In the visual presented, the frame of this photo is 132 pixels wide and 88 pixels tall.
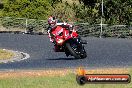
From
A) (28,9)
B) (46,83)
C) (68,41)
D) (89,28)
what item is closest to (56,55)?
(68,41)

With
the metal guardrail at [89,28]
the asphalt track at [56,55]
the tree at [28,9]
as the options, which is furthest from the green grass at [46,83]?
the tree at [28,9]

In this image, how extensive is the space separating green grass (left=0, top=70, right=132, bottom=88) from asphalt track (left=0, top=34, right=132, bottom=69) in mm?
4373

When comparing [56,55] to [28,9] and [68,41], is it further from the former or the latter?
[28,9]

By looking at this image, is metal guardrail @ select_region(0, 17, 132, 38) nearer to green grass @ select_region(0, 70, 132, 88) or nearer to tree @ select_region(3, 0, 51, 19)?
tree @ select_region(3, 0, 51, 19)

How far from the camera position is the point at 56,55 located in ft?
75.5

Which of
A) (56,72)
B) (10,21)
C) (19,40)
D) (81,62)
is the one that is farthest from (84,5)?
(56,72)

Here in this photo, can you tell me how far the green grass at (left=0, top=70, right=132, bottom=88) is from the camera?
36.3ft

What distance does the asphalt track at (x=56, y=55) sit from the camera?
17.9 m

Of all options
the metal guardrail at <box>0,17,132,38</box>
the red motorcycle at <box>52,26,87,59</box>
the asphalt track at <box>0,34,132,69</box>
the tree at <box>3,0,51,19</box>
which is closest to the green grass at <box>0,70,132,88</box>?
the asphalt track at <box>0,34,132,69</box>

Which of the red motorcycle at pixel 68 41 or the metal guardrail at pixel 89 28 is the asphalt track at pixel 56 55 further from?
the metal guardrail at pixel 89 28

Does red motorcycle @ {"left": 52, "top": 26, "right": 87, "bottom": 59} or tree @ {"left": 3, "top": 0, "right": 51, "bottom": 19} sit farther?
tree @ {"left": 3, "top": 0, "right": 51, "bottom": 19}

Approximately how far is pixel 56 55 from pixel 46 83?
447 inches

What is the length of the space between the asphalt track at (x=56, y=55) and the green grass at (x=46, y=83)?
4.37 meters

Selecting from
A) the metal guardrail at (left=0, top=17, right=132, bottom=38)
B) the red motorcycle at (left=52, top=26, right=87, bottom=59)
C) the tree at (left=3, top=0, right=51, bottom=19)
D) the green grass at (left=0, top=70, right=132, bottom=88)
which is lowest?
the metal guardrail at (left=0, top=17, right=132, bottom=38)
